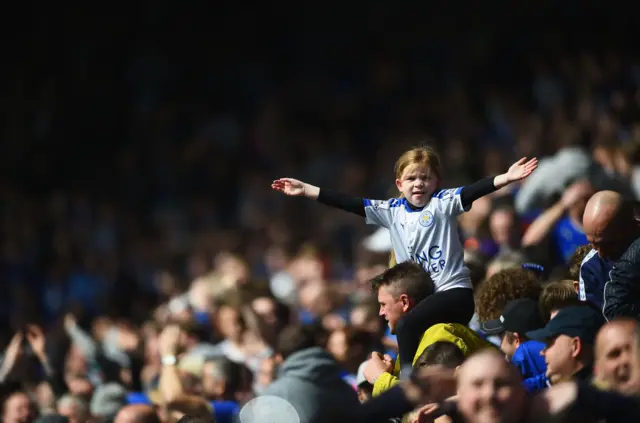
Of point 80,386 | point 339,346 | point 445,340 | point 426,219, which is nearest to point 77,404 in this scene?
point 80,386

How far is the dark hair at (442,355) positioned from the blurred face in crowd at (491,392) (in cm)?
106

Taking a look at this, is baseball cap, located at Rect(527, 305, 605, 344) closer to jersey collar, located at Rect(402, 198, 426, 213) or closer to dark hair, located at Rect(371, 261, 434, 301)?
dark hair, located at Rect(371, 261, 434, 301)

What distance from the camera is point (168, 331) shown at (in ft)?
31.4

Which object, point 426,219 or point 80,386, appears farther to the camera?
point 80,386

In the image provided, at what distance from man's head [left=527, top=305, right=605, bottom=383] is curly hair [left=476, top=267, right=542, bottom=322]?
1.04m

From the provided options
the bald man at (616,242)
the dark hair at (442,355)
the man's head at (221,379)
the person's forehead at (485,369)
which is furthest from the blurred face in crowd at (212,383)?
the person's forehead at (485,369)

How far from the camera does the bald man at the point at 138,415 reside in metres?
7.54

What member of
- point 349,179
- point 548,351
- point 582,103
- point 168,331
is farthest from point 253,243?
point 548,351

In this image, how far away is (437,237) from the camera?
6762 mm

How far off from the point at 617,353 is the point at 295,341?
3167mm

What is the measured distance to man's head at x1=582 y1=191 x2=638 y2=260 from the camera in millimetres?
6180

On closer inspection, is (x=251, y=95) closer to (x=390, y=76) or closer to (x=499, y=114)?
(x=390, y=76)

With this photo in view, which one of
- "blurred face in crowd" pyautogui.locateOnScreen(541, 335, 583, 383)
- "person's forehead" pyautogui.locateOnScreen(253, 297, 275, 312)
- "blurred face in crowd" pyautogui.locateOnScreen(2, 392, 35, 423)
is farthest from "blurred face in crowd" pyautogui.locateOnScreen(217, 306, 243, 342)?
"blurred face in crowd" pyautogui.locateOnScreen(541, 335, 583, 383)

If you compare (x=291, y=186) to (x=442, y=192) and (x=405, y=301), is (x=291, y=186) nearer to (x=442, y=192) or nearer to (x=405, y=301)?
(x=442, y=192)
